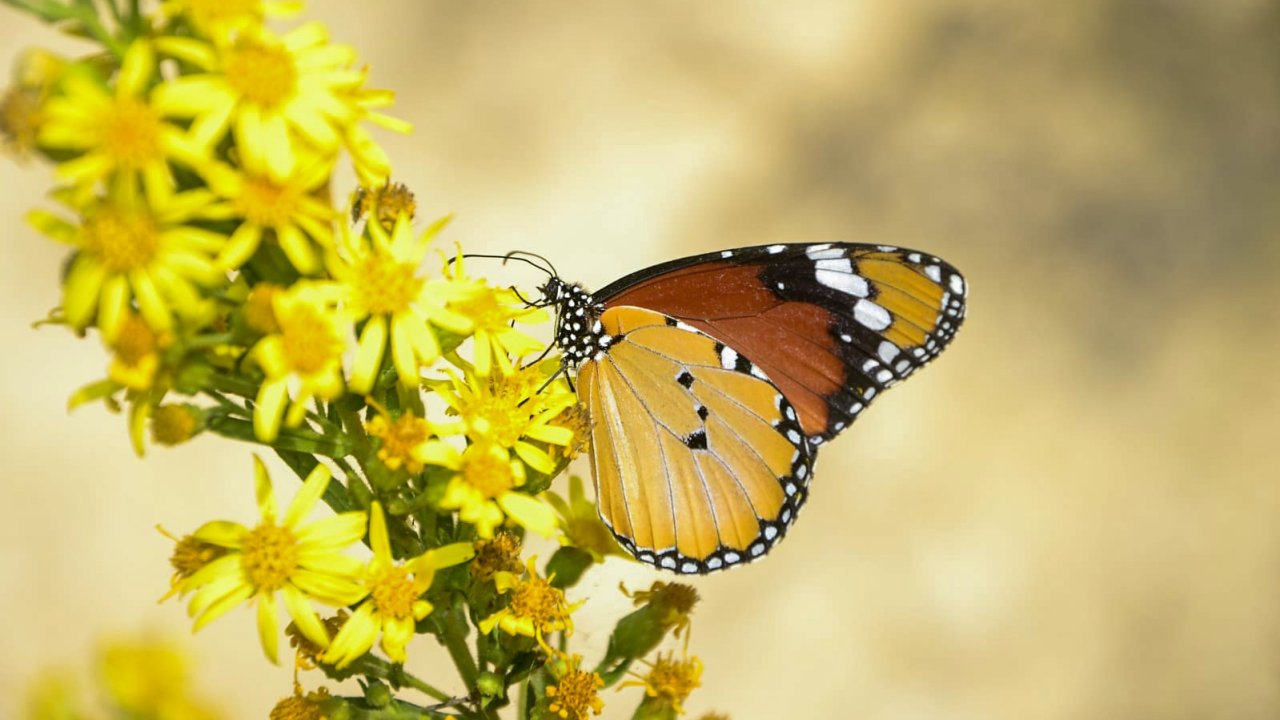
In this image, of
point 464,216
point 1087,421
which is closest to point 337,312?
point 464,216

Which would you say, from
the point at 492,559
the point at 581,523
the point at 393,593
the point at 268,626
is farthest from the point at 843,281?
the point at 268,626

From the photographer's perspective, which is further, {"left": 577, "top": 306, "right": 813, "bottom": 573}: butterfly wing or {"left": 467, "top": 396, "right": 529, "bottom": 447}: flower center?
{"left": 577, "top": 306, "right": 813, "bottom": 573}: butterfly wing

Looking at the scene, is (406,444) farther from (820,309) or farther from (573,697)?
(820,309)

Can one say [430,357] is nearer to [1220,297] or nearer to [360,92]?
[360,92]

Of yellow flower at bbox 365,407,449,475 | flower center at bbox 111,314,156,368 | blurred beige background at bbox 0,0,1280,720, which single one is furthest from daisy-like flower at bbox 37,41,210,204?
blurred beige background at bbox 0,0,1280,720

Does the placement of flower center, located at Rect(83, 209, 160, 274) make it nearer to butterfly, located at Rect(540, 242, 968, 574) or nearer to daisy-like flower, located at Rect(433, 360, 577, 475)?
daisy-like flower, located at Rect(433, 360, 577, 475)

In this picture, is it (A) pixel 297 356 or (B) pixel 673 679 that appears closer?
(A) pixel 297 356
